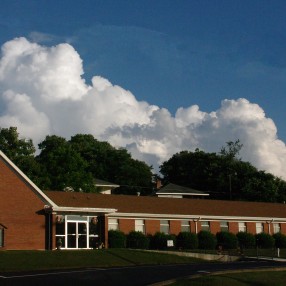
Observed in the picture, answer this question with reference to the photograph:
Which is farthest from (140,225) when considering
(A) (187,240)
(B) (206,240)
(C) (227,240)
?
(C) (227,240)

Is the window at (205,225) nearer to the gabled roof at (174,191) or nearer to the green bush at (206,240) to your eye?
the green bush at (206,240)

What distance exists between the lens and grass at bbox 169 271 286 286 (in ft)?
75.7

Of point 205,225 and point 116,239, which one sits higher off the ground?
point 205,225

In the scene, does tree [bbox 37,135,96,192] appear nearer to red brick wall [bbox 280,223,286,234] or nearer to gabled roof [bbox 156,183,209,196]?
gabled roof [bbox 156,183,209,196]

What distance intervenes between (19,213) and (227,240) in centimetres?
1885

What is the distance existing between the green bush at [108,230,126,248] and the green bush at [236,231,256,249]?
38.7 ft

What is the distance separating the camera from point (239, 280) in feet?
80.4

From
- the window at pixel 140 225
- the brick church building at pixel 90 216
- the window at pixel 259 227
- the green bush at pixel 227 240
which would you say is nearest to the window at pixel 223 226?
the brick church building at pixel 90 216

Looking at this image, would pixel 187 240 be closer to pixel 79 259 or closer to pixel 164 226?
pixel 164 226

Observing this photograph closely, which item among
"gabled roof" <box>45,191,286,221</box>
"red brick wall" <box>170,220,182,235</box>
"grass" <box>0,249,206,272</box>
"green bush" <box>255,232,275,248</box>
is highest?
"gabled roof" <box>45,191,286,221</box>

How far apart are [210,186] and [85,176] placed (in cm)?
4023

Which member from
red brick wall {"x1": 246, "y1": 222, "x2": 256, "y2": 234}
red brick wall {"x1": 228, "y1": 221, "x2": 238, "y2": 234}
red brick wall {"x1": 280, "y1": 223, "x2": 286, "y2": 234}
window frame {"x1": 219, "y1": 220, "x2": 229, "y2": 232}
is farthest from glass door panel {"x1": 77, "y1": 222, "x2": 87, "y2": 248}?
red brick wall {"x1": 280, "y1": 223, "x2": 286, "y2": 234}

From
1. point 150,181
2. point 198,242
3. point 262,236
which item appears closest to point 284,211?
point 262,236

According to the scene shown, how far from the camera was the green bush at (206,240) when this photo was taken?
5109 cm
